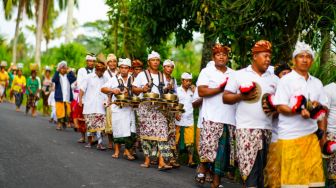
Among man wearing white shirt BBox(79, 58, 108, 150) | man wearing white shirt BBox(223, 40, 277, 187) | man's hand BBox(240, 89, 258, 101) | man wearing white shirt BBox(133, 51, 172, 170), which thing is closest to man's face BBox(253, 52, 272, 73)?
man wearing white shirt BBox(223, 40, 277, 187)

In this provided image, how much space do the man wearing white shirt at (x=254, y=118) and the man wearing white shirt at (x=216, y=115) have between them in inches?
30.5

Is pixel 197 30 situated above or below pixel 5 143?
above

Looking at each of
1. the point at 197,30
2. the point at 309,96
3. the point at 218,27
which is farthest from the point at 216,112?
the point at 197,30

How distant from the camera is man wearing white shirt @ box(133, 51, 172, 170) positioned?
1087 centimetres

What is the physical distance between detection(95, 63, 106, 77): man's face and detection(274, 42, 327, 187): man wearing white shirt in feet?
22.1

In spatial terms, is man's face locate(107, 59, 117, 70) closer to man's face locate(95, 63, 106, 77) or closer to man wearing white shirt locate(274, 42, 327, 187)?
man's face locate(95, 63, 106, 77)

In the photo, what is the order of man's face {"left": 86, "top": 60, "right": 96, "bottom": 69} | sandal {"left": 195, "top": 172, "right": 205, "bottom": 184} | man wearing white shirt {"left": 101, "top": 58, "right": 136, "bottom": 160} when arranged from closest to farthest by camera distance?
sandal {"left": 195, "top": 172, "right": 205, "bottom": 184}, man wearing white shirt {"left": 101, "top": 58, "right": 136, "bottom": 160}, man's face {"left": 86, "top": 60, "right": 96, "bottom": 69}

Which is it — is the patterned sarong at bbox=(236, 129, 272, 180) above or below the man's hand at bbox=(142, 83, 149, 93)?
below

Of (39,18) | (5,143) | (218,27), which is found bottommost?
(5,143)

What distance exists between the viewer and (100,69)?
1346 centimetres

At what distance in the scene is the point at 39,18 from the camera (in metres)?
40.2

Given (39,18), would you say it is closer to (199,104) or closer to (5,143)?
(5,143)

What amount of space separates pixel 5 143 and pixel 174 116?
3.52 m

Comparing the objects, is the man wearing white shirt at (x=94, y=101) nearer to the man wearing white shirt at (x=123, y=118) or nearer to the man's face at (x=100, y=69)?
the man's face at (x=100, y=69)
